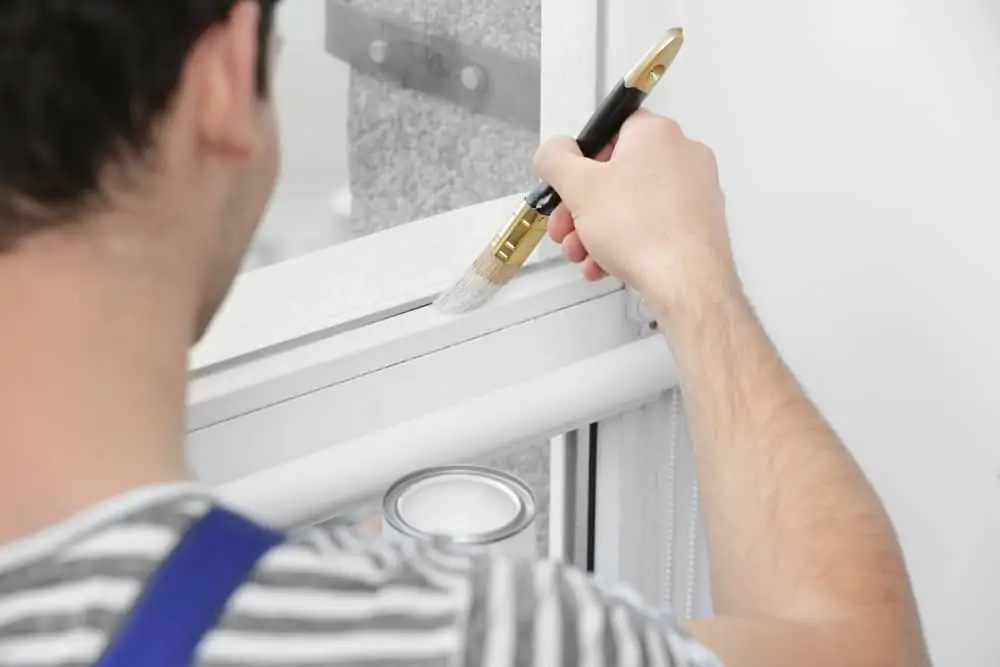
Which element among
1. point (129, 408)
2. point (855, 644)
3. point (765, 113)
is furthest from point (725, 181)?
point (129, 408)

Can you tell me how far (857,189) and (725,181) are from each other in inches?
2.7

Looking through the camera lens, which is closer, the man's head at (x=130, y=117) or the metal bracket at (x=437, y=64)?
the man's head at (x=130, y=117)

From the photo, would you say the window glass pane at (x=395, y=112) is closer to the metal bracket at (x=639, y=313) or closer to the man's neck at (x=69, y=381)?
the metal bracket at (x=639, y=313)

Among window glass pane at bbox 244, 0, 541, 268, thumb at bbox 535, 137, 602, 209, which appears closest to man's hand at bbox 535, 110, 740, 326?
thumb at bbox 535, 137, 602, 209

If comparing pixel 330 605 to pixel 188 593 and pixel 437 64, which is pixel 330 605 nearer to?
pixel 188 593

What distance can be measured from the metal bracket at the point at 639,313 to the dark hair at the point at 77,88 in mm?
346

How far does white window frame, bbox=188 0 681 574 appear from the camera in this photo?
1.65 ft

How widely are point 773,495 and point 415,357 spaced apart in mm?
178

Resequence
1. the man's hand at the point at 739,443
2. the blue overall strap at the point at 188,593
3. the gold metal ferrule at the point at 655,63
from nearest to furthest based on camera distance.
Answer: the blue overall strap at the point at 188,593, the man's hand at the point at 739,443, the gold metal ferrule at the point at 655,63

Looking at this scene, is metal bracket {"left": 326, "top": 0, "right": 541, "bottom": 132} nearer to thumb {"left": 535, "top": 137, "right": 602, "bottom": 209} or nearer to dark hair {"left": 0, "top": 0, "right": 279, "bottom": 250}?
thumb {"left": 535, "top": 137, "right": 602, "bottom": 209}

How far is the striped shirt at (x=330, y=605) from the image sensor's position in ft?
0.89

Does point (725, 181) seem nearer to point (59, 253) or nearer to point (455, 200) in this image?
point (455, 200)

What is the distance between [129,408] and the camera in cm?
31

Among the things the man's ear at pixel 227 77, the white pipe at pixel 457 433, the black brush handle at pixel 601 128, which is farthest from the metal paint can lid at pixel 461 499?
the man's ear at pixel 227 77
